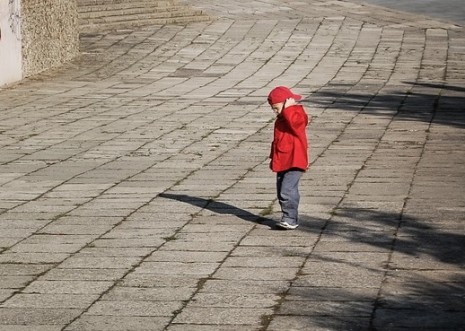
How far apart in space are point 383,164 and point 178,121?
4.07 metres

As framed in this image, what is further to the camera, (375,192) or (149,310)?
(375,192)

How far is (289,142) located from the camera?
9.93m

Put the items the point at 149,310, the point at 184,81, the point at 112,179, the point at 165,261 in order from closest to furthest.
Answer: the point at 149,310 < the point at 165,261 < the point at 112,179 < the point at 184,81

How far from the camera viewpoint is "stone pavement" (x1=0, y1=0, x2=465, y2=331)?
749cm

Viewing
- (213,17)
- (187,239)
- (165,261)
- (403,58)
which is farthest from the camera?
(213,17)

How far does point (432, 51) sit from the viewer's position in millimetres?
23219

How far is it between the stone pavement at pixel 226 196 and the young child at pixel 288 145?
31 cm

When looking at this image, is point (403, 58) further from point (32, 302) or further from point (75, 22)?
point (32, 302)

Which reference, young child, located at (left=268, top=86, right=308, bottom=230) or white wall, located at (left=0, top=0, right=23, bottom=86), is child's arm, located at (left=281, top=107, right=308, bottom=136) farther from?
white wall, located at (left=0, top=0, right=23, bottom=86)

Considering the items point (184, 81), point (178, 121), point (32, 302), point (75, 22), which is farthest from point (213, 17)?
point (32, 302)

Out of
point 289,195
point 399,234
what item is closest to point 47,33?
point 289,195

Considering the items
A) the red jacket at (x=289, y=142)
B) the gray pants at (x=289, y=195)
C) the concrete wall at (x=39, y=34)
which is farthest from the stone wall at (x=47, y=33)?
the gray pants at (x=289, y=195)

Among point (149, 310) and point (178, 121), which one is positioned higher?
point (149, 310)

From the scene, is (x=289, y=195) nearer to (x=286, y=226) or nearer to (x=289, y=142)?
(x=286, y=226)
